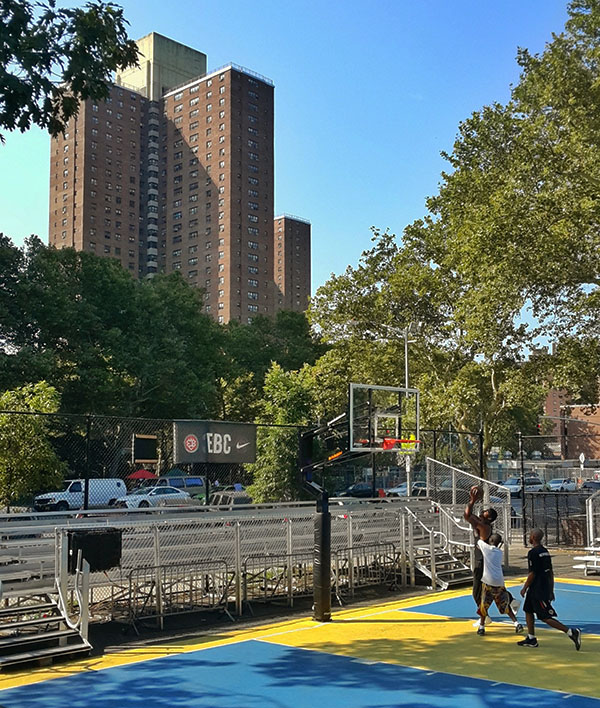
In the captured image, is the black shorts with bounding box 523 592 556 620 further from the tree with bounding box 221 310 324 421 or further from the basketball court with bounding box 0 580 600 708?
the tree with bounding box 221 310 324 421

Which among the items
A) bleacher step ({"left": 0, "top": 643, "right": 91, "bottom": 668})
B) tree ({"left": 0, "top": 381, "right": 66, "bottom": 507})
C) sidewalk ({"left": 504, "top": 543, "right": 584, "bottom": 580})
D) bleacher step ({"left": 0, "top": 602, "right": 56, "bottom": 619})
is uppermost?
tree ({"left": 0, "top": 381, "right": 66, "bottom": 507})

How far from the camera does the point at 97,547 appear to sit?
38.8 ft

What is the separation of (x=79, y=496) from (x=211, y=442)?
843 inches

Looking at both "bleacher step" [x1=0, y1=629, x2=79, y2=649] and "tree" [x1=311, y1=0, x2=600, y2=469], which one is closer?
"bleacher step" [x1=0, y1=629, x2=79, y2=649]

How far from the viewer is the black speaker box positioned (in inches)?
456

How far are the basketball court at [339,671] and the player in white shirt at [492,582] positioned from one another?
38 centimetres

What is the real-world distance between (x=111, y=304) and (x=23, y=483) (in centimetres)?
3178

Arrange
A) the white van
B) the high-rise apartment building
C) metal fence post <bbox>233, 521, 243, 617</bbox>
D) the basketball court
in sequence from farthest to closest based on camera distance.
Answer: the high-rise apartment building < the white van < metal fence post <bbox>233, 521, 243, 617</bbox> < the basketball court

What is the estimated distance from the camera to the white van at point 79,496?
116ft

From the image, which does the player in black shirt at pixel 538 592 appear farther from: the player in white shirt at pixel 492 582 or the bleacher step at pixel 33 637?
the bleacher step at pixel 33 637

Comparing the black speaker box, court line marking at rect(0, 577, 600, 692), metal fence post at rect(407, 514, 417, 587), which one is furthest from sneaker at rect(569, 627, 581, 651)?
the black speaker box

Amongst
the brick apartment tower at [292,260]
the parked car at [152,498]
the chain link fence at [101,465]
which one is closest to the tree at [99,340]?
the chain link fence at [101,465]

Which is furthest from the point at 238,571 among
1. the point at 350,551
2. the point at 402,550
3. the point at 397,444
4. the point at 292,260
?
the point at 292,260

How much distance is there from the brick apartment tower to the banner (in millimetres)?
142608
